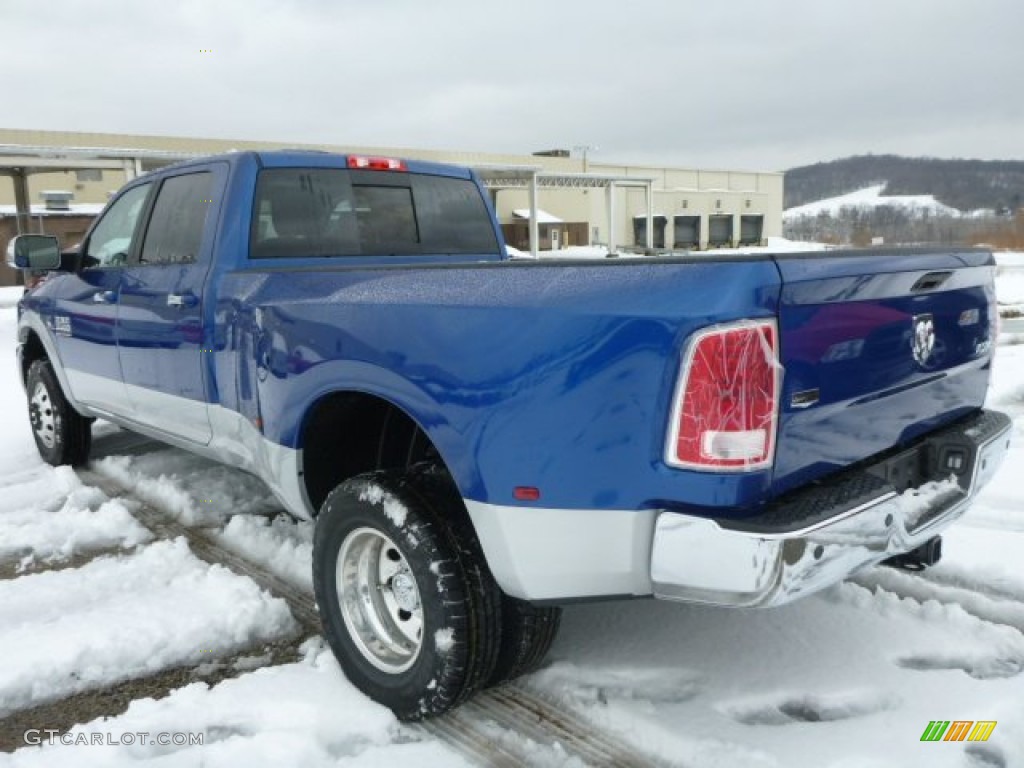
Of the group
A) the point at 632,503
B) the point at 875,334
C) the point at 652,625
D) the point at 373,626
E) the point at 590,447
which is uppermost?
the point at 875,334

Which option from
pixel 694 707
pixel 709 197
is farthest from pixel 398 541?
pixel 709 197

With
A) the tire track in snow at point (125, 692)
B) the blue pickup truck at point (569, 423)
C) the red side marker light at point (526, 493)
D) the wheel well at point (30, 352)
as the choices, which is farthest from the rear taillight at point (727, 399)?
the wheel well at point (30, 352)

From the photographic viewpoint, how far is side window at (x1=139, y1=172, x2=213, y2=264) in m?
4.00

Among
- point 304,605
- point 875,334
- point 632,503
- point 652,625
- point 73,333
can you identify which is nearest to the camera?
point 632,503

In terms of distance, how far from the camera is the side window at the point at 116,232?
4641 mm

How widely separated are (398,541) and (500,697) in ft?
2.27

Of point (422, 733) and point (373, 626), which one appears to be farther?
point (373, 626)

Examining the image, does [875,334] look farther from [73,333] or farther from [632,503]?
[73,333]

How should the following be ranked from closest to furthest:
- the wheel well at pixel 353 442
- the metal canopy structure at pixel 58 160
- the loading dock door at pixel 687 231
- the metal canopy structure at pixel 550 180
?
the wheel well at pixel 353 442 → the metal canopy structure at pixel 58 160 → the metal canopy structure at pixel 550 180 → the loading dock door at pixel 687 231

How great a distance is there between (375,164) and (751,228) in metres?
65.0

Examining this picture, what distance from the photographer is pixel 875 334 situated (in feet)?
7.69

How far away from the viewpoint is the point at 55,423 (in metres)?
5.62
